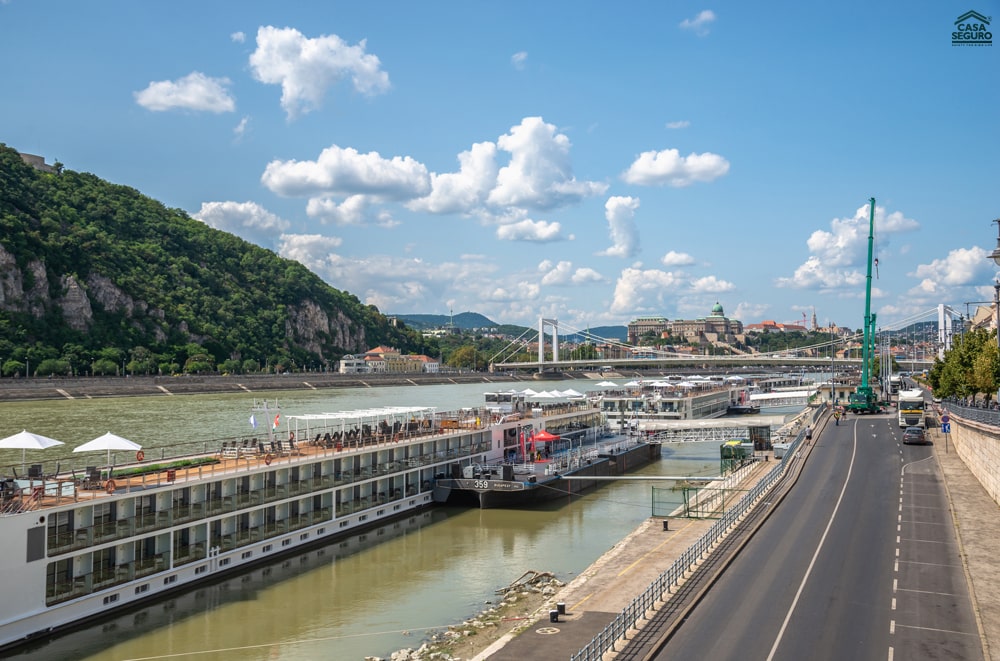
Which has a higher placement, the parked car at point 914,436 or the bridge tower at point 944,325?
the bridge tower at point 944,325

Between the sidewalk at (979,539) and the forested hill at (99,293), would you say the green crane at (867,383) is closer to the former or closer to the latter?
the sidewalk at (979,539)

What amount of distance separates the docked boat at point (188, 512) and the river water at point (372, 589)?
0.70m

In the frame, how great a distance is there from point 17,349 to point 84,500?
116 metres

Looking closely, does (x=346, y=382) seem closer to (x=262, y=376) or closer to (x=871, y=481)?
(x=262, y=376)

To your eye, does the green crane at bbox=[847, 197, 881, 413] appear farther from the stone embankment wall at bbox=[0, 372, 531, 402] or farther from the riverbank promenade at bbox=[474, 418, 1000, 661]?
the stone embankment wall at bbox=[0, 372, 531, 402]

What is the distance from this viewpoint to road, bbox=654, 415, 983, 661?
17.4m

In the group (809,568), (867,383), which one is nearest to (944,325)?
(867,383)

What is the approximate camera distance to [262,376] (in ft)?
506

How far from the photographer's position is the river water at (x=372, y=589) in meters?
22.4

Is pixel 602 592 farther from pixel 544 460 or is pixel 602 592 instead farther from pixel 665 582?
pixel 544 460

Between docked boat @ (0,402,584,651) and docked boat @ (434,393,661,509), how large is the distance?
189cm

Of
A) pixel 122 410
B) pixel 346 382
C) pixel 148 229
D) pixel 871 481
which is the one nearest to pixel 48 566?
pixel 871 481

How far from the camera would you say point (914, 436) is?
2080 inches

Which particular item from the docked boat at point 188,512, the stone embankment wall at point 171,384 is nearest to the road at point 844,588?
the docked boat at point 188,512
